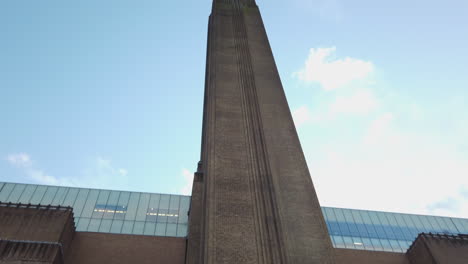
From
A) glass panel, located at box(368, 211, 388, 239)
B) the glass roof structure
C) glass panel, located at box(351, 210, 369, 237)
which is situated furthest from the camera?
glass panel, located at box(368, 211, 388, 239)

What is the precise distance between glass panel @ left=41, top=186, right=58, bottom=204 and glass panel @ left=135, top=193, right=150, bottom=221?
286 inches

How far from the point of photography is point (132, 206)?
31516 millimetres

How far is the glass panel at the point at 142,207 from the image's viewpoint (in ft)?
100

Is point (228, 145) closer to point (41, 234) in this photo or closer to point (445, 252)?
point (41, 234)

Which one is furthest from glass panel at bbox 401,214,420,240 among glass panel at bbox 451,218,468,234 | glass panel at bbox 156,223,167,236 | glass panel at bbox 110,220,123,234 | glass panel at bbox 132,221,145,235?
glass panel at bbox 110,220,123,234

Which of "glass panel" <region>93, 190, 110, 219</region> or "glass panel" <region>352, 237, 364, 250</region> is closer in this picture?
"glass panel" <region>93, 190, 110, 219</region>

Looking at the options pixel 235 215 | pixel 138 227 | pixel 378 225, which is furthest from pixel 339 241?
pixel 138 227

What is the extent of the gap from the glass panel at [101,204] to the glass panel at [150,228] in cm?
386

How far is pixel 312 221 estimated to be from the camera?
1956cm

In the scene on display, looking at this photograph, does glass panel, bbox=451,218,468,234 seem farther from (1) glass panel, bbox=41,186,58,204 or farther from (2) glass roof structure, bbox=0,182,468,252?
(1) glass panel, bbox=41,186,58,204

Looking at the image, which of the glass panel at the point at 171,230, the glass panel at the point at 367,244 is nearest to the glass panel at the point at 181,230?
the glass panel at the point at 171,230

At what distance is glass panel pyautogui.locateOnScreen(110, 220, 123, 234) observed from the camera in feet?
94.9

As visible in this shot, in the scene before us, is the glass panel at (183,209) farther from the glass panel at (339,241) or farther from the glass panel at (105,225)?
the glass panel at (339,241)

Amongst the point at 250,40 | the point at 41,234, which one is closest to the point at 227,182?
Result: the point at 41,234
